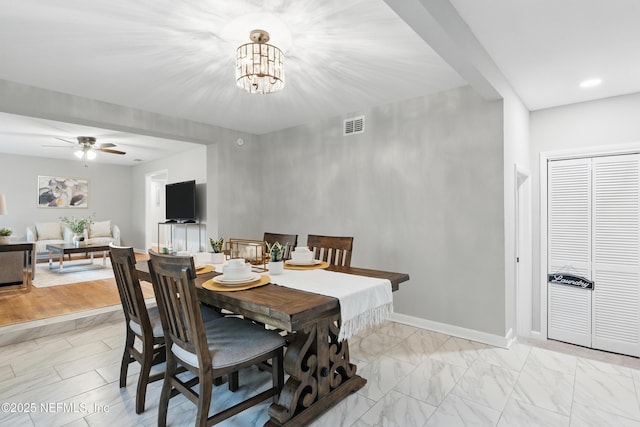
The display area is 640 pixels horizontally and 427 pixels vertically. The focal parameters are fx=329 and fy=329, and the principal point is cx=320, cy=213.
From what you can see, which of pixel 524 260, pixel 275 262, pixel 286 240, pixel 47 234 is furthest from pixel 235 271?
pixel 47 234

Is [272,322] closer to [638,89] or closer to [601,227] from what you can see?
[601,227]

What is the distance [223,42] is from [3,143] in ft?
21.7

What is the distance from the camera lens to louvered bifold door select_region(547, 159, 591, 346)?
3350 millimetres

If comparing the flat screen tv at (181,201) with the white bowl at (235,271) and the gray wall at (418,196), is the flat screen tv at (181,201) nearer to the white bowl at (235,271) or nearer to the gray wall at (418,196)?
the gray wall at (418,196)

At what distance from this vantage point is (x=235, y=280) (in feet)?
6.38

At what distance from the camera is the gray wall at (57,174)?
7.31m

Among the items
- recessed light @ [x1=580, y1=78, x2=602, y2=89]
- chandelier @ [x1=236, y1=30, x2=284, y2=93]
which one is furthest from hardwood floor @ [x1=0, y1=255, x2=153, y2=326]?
recessed light @ [x1=580, y1=78, x2=602, y2=89]

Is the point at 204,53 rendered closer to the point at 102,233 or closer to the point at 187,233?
the point at 187,233

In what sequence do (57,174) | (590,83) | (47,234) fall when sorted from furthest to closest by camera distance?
(57,174) → (47,234) → (590,83)

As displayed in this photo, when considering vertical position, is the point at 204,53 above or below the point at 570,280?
above

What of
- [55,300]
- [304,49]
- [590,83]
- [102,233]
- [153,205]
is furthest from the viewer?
[153,205]

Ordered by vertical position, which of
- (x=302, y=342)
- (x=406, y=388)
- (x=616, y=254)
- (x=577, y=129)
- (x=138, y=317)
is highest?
(x=577, y=129)

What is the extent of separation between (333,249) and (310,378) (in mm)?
1183

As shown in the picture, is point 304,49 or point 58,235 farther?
point 58,235
